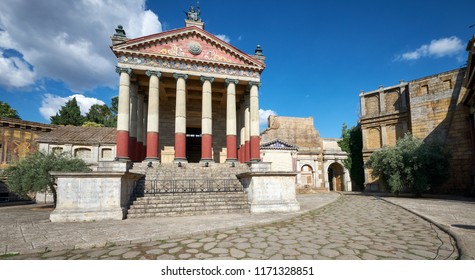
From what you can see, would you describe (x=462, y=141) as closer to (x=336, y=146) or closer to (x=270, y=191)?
(x=336, y=146)

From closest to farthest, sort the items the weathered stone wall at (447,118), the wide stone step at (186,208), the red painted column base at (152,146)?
the wide stone step at (186,208) → the red painted column base at (152,146) → the weathered stone wall at (447,118)

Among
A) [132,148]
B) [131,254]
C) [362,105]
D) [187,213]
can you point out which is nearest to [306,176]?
[362,105]

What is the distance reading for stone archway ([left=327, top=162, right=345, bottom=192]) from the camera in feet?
105

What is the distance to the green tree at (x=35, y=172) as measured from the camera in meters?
13.5

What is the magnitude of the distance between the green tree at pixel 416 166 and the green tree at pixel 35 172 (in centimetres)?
2229

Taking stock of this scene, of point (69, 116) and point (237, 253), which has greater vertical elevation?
point (69, 116)

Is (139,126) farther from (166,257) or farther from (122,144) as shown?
(166,257)

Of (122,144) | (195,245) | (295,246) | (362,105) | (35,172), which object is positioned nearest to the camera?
(295,246)

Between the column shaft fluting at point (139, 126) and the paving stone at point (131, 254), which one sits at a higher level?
the column shaft fluting at point (139, 126)

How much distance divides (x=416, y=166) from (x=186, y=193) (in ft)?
52.8

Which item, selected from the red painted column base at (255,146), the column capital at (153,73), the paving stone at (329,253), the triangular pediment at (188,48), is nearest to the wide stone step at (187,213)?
the paving stone at (329,253)

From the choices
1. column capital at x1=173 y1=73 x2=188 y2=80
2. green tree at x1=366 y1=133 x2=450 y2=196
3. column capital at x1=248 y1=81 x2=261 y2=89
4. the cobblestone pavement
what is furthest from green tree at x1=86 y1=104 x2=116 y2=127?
the cobblestone pavement

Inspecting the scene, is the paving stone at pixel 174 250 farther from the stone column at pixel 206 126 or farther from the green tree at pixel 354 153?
the green tree at pixel 354 153

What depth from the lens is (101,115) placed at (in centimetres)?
4616
